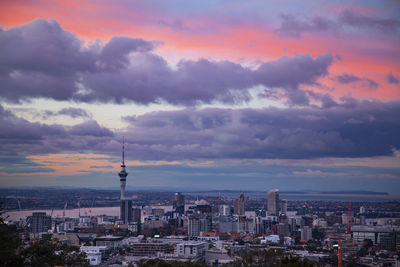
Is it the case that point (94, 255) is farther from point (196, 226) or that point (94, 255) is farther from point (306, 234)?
point (196, 226)

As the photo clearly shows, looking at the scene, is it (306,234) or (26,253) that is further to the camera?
(306,234)

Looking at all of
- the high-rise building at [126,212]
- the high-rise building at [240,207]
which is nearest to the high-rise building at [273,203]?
the high-rise building at [240,207]

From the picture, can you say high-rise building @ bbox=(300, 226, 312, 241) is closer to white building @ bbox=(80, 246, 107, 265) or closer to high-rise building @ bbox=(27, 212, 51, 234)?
white building @ bbox=(80, 246, 107, 265)

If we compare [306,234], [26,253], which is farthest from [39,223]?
[26,253]

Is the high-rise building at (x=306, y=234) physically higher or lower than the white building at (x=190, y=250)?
lower

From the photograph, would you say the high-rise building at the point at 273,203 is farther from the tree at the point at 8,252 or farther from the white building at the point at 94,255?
the tree at the point at 8,252

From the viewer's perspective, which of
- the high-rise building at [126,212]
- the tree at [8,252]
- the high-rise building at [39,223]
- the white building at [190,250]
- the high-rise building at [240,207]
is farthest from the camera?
the high-rise building at [240,207]

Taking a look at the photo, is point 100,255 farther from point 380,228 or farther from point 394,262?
point 380,228

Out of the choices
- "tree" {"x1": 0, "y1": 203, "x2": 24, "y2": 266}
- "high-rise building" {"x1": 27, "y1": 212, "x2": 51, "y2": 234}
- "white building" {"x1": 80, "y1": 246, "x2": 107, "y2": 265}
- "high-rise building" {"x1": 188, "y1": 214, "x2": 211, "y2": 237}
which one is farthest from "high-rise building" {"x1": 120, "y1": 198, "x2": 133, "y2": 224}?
"tree" {"x1": 0, "y1": 203, "x2": 24, "y2": 266}

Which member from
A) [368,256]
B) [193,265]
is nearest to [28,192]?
[368,256]
